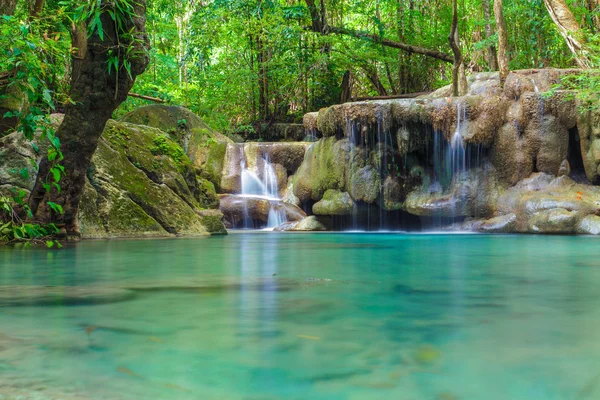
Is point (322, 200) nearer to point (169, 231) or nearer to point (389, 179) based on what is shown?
point (389, 179)

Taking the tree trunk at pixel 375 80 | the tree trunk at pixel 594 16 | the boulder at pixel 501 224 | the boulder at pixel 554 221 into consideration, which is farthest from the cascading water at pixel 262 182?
the tree trunk at pixel 594 16

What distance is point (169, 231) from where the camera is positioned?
8.62 metres

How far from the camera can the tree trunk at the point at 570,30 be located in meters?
11.1

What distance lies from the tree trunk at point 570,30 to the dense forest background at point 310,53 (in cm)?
414

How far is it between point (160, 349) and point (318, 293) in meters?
1.32

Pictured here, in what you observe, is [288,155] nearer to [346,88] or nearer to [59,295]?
[346,88]

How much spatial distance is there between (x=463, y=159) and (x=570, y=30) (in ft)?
10.3

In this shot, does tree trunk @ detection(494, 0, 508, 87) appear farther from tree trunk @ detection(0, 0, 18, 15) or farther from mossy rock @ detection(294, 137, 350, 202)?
tree trunk @ detection(0, 0, 18, 15)

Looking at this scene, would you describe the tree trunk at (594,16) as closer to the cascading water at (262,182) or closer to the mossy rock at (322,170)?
the mossy rock at (322,170)

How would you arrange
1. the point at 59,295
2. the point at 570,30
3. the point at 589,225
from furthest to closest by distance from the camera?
1. the point at 570,30
2. the point at 589,225
3. the point at 59,295

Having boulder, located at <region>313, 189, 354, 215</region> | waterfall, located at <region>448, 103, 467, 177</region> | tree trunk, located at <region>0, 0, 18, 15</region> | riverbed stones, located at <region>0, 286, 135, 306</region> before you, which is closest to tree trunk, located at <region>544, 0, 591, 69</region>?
waterfall, located at <region>448, 103, 467, 177</region>

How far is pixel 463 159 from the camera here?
1266 cm

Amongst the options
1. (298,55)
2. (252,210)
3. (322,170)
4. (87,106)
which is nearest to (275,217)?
(252,210)

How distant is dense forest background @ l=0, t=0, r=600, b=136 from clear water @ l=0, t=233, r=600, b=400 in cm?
1291
